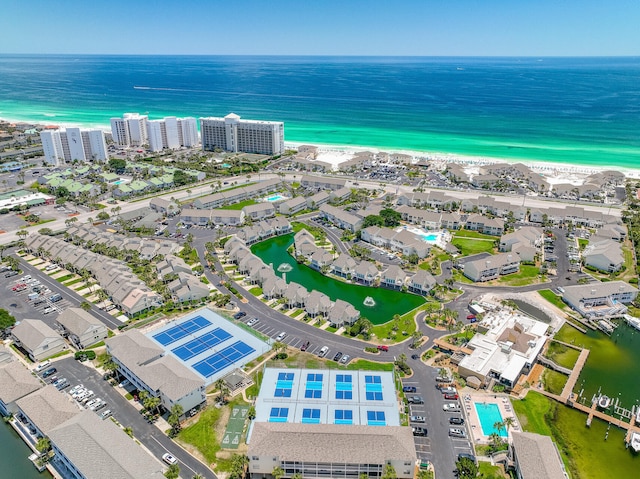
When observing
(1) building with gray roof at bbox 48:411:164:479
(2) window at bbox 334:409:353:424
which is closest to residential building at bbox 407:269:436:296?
(2) window at bbox 334:409:353:424

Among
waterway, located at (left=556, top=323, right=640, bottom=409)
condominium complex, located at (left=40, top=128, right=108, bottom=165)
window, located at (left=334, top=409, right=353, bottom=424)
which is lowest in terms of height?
waterway, located at (left=556, top=323, right=640, bottom=409)

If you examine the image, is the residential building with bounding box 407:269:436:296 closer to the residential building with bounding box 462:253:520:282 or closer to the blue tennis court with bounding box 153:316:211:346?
the residential building with bounding box 462:253:520:282

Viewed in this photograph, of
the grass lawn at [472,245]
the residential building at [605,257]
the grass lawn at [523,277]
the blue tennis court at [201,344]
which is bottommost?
the blue tennis court at [201,344]

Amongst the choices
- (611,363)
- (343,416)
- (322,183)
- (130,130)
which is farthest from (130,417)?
(130,130)

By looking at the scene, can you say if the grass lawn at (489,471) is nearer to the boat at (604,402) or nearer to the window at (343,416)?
the window at (343,416)

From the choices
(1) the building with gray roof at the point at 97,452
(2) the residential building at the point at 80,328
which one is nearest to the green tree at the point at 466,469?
(1) the building with gray roof at the point at 97,452

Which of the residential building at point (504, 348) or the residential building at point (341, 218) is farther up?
the residential building at point (341, 218)
